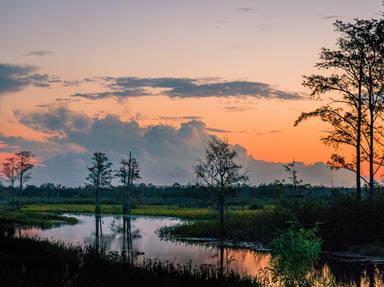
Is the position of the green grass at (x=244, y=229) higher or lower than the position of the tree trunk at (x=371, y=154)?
lower

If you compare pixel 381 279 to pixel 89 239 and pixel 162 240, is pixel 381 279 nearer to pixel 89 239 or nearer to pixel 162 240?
pixel 162 240

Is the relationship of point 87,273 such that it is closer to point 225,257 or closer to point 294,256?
point 294,256

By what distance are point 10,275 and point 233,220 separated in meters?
33.5

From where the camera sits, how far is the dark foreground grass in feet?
46.9

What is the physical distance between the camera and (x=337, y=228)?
3416cm

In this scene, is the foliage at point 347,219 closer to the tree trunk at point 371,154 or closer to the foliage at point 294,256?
the tree trunk at point 371,154

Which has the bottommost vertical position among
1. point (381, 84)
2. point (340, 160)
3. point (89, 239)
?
point (89, 239)

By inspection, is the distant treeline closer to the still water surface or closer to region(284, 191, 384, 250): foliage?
the still water surface

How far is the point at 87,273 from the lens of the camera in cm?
1662

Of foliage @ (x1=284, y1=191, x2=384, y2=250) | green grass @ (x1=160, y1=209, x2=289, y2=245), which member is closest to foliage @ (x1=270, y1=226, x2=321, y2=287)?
foliage @ (x1=284, y1=191, x2=384, y2=250)

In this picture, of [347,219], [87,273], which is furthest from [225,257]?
[87,273]

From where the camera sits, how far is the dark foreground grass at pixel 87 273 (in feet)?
46.9

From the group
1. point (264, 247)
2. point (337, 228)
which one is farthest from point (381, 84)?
point (264, 247)

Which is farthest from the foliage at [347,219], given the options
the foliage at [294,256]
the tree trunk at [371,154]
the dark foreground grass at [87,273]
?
the foliage at [294,256]
